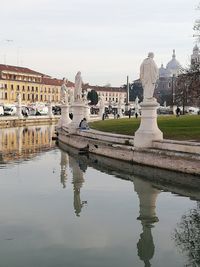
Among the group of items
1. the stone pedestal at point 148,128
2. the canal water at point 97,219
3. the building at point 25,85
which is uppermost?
the building at point 25,85

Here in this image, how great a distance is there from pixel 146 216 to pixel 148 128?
8210mm

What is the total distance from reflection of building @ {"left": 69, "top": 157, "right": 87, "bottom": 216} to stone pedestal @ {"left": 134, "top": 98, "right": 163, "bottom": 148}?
2642mm

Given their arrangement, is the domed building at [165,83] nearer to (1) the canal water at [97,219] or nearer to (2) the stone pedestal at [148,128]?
(2) the stone pedestal at [148,128]

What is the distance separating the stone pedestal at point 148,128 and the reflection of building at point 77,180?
8.67 ft

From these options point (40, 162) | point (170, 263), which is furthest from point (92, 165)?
point (170, 263)

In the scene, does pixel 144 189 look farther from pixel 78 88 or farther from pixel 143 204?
pixel 78 88

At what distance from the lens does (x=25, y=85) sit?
133m

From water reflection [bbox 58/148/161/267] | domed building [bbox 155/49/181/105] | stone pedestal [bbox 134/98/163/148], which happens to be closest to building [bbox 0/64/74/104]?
domed building [bbox 155/49/181/105]

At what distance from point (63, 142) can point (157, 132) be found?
14781 mm

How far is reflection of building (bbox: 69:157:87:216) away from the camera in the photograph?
12025 millimetres

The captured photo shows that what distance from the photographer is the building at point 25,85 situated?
414ft

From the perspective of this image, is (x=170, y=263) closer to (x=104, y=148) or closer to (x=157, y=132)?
(x=157, y=132)

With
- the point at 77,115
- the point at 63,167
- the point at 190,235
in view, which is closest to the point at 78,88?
the point at 77,115

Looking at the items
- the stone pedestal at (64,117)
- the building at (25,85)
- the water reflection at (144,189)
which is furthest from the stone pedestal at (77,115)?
the building at (25,85)
